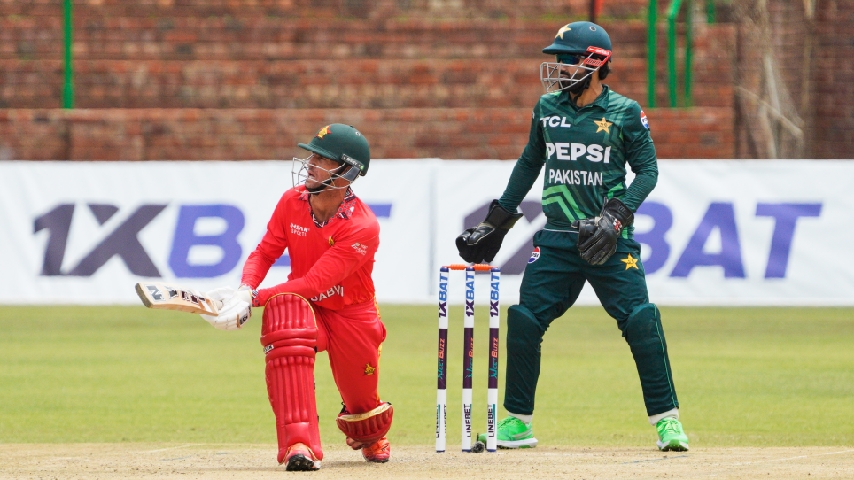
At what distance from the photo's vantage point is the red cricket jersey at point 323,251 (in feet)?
19.8

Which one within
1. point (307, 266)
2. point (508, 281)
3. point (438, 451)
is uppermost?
Answer: point (307, 266)

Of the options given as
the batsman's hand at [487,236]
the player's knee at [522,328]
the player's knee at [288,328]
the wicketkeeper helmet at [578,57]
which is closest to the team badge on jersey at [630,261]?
the player's knee at [522,328]

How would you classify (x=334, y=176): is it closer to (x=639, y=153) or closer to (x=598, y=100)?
(x=598, y=100)

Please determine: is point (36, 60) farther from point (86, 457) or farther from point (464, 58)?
point (86, 457)

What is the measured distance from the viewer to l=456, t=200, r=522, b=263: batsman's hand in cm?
690

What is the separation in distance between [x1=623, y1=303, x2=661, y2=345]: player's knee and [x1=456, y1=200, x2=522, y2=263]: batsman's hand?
799 millimetres

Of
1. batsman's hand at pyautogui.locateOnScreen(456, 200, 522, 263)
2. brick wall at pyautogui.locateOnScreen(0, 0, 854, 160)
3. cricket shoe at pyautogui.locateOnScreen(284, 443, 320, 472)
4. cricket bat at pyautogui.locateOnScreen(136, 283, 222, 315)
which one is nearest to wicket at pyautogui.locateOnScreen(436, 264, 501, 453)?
batsman's hand at pyautogui.locateOnScreen(456, 200, 522, 263)

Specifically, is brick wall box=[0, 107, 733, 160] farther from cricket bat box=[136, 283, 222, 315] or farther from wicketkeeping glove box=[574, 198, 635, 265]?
cricket bat box=[136, 283, 222, 315]

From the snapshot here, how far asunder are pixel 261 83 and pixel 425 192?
5.27m

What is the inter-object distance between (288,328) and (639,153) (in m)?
1.97

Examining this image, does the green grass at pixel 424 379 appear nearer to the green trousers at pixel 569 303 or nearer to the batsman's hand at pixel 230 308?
the green trousers at pixel 569 303

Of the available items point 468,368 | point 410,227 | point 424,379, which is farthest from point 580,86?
point 410,227

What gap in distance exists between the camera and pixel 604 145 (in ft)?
21.7

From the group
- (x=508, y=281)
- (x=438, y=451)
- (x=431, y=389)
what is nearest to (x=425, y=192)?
(x=508, y=281)
